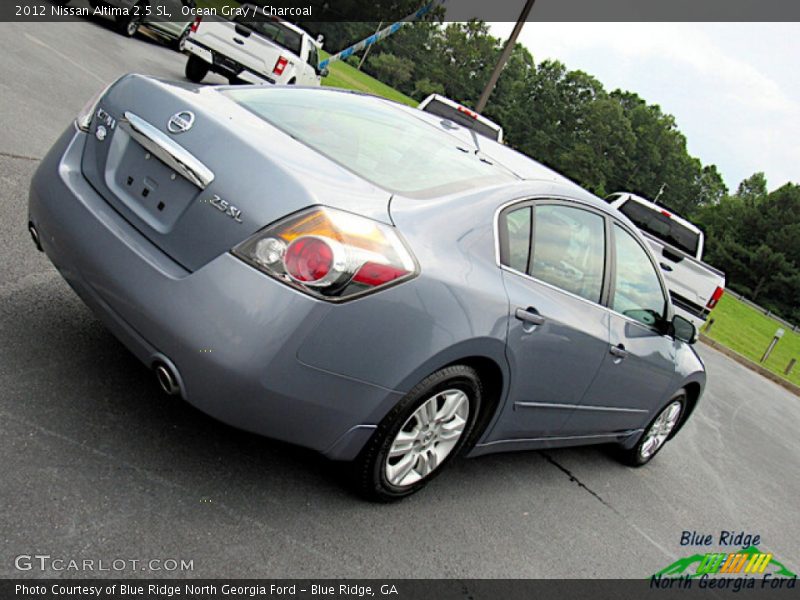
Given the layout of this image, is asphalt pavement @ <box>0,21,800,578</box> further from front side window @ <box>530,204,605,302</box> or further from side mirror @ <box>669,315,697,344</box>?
front side window @ <box>530,204,605,302</box>

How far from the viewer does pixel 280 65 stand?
14047 mm

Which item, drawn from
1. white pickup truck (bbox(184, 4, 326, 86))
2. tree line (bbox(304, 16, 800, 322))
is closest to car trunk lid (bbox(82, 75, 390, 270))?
white pickup truck (bbox(184, 4, 326, 86))

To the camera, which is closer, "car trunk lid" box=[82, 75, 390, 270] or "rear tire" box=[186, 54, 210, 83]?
"car trunk lid" box=[82, 75, 390, 270]

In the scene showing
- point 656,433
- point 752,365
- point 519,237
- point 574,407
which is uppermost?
point 519,237

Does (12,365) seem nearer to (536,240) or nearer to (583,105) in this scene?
(536,240)

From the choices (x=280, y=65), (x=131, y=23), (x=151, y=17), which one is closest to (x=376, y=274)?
(x=280, y=65)

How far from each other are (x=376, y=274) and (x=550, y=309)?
122 cm

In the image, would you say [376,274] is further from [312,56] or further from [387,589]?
[312,56]

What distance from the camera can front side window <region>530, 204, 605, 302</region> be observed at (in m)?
3.64

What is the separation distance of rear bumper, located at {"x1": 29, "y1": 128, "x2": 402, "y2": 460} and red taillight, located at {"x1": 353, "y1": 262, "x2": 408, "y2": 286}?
0.55 ft

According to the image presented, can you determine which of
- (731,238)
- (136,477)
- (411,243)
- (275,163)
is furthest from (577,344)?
(731,238)

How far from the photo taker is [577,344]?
12.5ft

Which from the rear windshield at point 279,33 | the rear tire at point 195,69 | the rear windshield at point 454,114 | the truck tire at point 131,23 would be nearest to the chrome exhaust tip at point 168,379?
the rear windshield at point 454,114

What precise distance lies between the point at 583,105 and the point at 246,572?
318 feet
